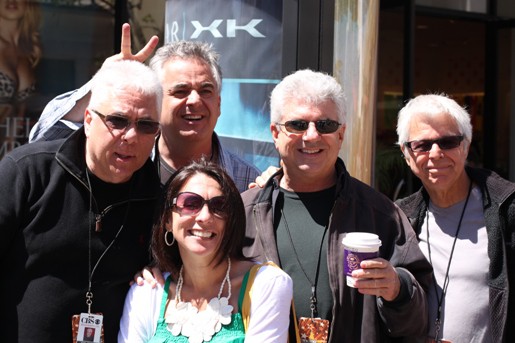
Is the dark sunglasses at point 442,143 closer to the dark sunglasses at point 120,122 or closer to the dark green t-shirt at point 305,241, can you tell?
the dark green t-shirt at point 305,241

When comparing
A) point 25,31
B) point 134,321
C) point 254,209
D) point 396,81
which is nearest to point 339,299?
point 254,209

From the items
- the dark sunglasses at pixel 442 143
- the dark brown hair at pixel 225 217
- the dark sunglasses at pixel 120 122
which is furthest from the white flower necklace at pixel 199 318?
the dark sunglasses at pixel 442 143

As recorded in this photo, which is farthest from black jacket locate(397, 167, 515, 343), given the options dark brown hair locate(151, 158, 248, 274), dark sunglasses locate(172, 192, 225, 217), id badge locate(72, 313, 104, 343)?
id badge locate(72, 313, 104, 343)

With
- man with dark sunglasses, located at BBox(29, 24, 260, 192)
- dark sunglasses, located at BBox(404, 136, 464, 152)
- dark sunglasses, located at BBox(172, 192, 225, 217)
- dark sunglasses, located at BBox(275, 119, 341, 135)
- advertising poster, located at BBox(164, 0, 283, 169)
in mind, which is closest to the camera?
dark sunglasses, located at BBox(172, 192, 225, 217)

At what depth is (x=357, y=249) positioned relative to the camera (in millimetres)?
2764

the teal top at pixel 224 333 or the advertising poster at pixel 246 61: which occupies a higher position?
the advertising poster at pixel 246 61

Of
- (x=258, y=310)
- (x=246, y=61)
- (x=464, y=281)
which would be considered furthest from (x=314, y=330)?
(x=246, y=61)

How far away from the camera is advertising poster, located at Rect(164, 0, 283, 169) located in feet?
15.8

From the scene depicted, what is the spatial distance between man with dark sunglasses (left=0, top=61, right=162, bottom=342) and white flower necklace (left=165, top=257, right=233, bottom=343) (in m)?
0.29

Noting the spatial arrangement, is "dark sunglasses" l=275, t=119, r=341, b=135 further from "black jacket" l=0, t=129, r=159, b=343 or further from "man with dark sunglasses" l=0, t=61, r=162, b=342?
"black jacket" l=0, t=129, r=159, b=343

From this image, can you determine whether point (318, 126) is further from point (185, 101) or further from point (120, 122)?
point (185, 101)

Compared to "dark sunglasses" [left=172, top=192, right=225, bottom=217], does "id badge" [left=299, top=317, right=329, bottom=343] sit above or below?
below

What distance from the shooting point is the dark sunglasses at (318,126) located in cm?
316

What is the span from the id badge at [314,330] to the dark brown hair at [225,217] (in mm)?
354
